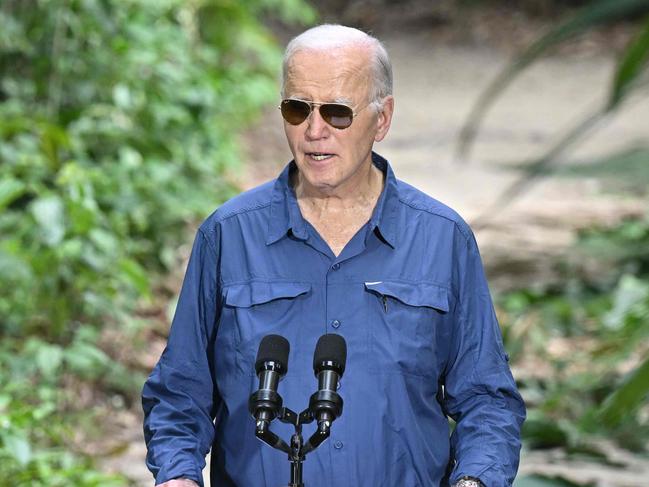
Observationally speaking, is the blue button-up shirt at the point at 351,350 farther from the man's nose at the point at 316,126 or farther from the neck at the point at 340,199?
the man's nose at the point at 316,126

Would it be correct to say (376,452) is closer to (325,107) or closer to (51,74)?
(325,107)

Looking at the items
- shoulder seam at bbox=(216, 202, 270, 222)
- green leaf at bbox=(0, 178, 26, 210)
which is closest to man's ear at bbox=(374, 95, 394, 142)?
shoulder seam at bbox=(216, 202, 270, 222)

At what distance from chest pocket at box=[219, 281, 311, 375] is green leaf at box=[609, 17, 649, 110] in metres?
1.58

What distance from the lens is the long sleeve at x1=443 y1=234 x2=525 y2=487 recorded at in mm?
2340

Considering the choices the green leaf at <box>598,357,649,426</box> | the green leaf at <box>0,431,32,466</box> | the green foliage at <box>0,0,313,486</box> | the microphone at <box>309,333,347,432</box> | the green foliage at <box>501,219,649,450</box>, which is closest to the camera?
the green leaf at <box>598,357,649,426</box>

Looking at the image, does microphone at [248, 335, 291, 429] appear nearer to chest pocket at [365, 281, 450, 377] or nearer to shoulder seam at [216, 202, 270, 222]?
chest pocket at [365, 281, 450, 377]

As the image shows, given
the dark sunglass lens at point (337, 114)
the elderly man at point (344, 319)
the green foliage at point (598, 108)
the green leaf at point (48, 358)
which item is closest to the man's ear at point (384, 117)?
the elderly man at point (344, 319)

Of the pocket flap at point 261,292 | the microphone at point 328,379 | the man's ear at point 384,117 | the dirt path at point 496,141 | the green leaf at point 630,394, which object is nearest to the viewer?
the green leaf at point 630,394

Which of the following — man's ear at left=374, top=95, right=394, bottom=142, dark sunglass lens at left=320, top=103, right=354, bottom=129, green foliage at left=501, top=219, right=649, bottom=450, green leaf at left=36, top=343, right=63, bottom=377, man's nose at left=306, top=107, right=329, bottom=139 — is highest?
green foliage at left=501, top=219, right=649, bottom=450

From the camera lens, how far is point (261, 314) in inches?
93.7

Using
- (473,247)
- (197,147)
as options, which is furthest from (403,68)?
(473,247)

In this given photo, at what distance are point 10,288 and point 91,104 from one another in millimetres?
1729

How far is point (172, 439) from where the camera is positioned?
2359 mm

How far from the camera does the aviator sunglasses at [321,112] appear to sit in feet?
7.65
